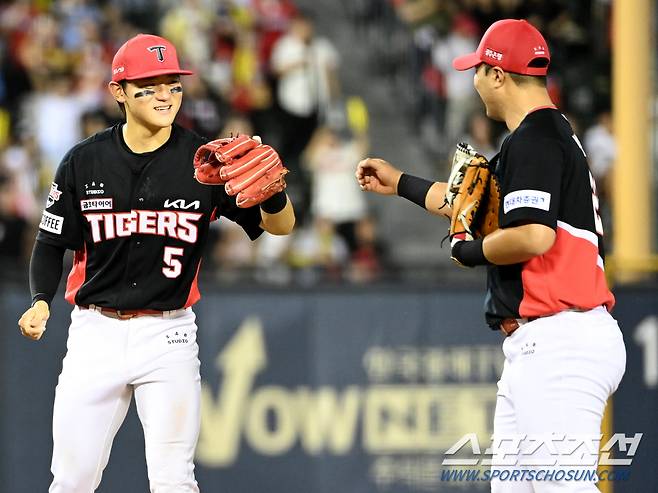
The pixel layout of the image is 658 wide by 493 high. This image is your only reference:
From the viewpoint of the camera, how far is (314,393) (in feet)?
24.8

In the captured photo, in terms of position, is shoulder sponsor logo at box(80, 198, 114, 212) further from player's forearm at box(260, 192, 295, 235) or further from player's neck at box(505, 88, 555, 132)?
player's neck at box(505, 88, 555, 132)

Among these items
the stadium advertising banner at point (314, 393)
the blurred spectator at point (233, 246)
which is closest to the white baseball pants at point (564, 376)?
the stadium advertising banner at point (314, 393)

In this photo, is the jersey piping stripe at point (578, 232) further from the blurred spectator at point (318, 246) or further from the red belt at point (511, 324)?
the blurred spectator at point (318, 246)

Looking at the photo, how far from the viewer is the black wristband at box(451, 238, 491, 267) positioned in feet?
15.5

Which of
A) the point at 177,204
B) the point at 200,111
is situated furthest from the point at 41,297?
the point at 200,111

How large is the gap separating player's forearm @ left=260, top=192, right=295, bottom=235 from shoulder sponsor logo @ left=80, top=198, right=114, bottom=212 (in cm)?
63

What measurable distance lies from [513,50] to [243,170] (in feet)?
3.77

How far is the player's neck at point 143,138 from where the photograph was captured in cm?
535

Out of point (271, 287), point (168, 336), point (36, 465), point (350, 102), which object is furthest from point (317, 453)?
point (350, 102)

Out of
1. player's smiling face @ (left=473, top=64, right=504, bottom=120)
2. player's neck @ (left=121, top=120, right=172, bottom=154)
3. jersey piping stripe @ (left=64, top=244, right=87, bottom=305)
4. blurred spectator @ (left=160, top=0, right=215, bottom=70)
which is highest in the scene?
blurred spectator @ (left=160, top=0, right=215, bottom=70)

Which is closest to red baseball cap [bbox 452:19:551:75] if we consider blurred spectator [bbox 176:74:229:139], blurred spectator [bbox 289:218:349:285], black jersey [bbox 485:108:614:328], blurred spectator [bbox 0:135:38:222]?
black jersey [bbox 485:108:614:328]

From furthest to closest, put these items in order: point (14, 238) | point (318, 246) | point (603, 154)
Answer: point (603, 154)
point (318, 246)
point (14, 238)

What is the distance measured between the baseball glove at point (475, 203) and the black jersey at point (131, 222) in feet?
3.31

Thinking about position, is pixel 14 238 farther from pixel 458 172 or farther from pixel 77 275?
pixel 458 172
